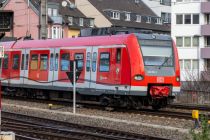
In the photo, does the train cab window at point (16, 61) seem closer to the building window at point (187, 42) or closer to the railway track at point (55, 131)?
the railway track at point (55, 131)

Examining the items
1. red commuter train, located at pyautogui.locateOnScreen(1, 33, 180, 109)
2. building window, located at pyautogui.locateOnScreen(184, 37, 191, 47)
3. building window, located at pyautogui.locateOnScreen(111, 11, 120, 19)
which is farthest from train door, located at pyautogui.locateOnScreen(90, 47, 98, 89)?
building window, located at pyautogui.locateOnScreen(111, 11, 120, 19)

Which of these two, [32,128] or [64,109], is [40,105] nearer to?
[64,109]

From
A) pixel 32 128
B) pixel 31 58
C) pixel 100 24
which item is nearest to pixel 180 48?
pixel 100 24

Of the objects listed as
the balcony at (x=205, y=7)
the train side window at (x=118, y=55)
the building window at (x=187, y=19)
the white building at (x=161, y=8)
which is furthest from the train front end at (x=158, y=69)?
the white building at (x=161, y=8)

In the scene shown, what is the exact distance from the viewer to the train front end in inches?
790

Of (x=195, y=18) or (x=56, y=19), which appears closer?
(x=195, y=18)

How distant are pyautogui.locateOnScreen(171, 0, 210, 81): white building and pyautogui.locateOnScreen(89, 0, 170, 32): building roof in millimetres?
19471

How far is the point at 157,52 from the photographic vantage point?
20.6 meters

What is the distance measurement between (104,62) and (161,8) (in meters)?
74.2

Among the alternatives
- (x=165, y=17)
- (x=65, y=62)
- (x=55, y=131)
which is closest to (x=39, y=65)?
(x=65, y=62)

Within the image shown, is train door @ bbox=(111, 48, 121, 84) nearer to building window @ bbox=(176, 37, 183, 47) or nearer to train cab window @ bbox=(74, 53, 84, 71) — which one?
train cab window @ bbox=(74, 53, 84, 71)

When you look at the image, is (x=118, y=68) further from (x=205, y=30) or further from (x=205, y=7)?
(x=205, y=7)

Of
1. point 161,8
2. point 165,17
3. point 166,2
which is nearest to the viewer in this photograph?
point 165,17

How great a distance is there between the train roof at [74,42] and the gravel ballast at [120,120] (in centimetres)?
254
